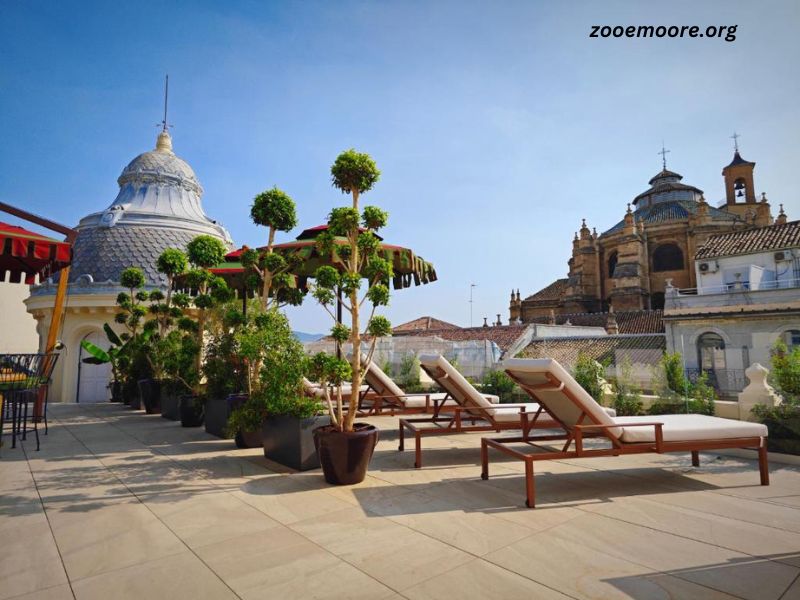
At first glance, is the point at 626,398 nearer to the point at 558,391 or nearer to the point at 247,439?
the point at 558,391

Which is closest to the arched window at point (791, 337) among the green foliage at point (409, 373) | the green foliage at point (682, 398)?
the green foliage at point (682, 398)

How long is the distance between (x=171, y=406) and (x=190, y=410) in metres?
1.39

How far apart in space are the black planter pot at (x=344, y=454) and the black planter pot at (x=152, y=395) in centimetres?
724

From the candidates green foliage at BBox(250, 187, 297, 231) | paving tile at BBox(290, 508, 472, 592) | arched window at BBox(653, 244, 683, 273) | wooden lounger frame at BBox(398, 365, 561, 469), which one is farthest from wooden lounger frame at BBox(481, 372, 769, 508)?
arched window at BBox(653, 244, 683, 273)

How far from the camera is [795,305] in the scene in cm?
2217

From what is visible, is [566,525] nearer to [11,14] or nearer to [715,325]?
[11,14]

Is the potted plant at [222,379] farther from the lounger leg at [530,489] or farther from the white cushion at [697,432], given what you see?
the white cushion at [697,432]

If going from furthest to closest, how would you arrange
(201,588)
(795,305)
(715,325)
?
(715,325), (795,305), (201,588)

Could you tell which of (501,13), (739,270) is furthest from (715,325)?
(501,13)

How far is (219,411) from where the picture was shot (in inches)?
281

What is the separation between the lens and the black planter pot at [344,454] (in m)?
4.49

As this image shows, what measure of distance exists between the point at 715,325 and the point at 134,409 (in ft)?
88.0

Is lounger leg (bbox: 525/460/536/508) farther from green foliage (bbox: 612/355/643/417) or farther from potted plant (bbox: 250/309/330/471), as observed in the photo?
green foliage (bbox: 612/355/643/417)

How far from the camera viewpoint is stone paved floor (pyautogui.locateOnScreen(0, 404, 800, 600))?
257 cm
